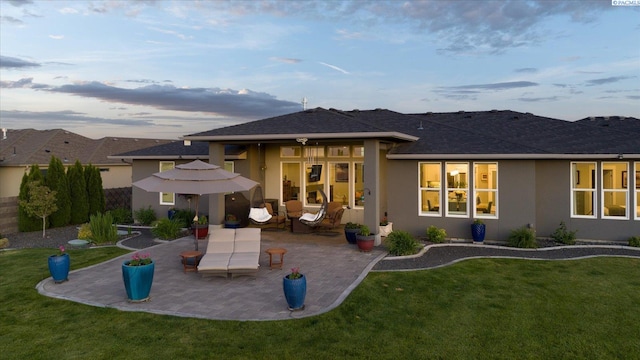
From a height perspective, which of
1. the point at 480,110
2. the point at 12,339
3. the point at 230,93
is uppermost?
the point at 230,93

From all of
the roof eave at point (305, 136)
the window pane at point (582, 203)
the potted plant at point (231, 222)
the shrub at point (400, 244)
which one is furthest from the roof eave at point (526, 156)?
the potted plant at point (231, 222)

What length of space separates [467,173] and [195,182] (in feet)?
28.9

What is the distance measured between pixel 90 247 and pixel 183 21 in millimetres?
8498

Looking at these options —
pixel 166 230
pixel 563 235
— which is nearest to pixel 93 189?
pixel 166 230

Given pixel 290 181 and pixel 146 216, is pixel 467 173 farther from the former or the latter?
pixel 146 216

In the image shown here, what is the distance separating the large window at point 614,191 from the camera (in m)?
13.1

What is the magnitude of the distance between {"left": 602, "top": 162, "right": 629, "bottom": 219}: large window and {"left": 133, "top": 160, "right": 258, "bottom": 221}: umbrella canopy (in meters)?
11.1

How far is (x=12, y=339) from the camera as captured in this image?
618 centimetres

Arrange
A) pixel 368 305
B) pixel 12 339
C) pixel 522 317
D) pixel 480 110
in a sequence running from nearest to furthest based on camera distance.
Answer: pixel 12 339 → pixel 522 317 → pixel 368 305 → pixel 480 110

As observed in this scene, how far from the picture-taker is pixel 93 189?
64.2ft

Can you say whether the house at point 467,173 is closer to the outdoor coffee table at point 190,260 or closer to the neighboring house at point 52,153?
the outdoor coffee table at point 190,260

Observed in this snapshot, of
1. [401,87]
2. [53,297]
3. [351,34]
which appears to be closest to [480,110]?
[401,87]

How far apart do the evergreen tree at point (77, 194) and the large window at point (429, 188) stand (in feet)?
49.0

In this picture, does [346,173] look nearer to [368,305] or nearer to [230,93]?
[368,305]
